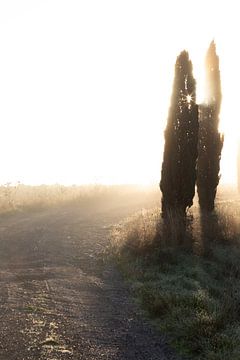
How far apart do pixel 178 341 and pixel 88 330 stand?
1.62 metres

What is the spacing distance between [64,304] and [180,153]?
34.2 ft

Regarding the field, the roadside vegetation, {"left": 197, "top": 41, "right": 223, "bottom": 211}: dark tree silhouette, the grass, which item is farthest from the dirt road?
{"left": 197, "top": 41, "right": 223, "bottom": 211}: dark tree silhouette

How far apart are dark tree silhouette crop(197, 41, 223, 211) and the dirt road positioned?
715cm

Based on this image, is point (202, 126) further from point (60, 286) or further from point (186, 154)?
point (60, 286)

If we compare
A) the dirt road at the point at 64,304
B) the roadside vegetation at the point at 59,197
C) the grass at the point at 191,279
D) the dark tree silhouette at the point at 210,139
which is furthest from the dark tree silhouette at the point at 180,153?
the roadside vegetation at the point at 59,197

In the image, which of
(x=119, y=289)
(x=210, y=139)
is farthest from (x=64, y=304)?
(x=210, y=139)

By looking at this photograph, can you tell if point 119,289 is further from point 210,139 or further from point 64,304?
point 210,139

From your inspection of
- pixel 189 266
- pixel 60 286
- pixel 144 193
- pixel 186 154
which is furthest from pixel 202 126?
pixel 60 286

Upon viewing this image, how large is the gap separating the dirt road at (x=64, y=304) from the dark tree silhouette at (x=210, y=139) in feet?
23.5

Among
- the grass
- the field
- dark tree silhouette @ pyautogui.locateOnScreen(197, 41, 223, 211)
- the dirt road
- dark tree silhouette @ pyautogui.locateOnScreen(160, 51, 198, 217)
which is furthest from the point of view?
dark tree silhouette @ pyautogui.locateOnScreen(197, 41, 223, 211)

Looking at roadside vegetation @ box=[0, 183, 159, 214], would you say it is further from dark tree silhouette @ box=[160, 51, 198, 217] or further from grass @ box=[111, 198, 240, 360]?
dark tree silhouette @ box=[160, 51, 198, 217]

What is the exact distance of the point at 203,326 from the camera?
9445mm

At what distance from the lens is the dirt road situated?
861 cm

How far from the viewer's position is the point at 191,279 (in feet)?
42.9
